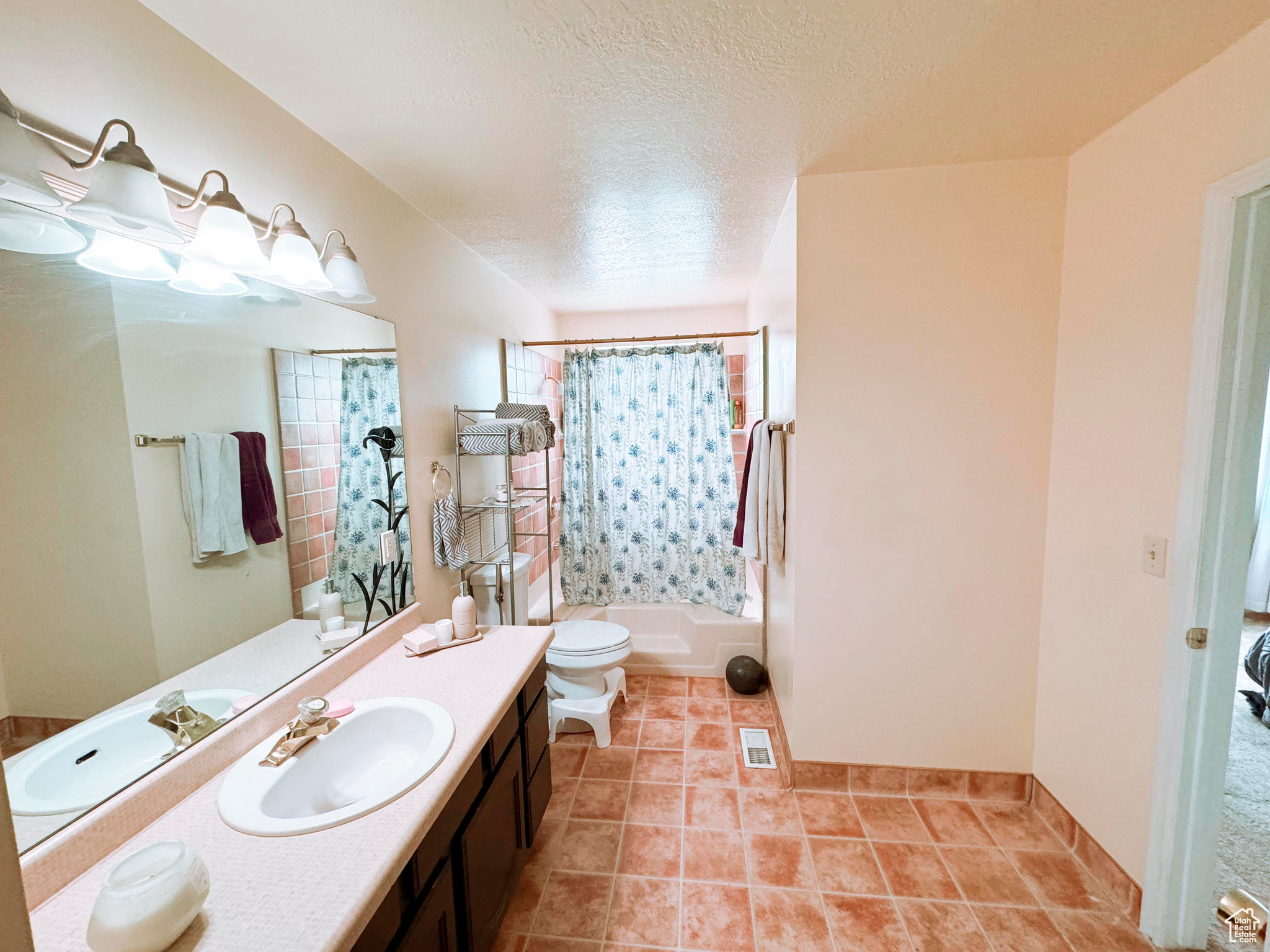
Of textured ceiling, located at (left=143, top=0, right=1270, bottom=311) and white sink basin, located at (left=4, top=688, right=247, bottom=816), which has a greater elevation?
textured ceiling, located at (left=143, top=0, right=1270, bottom=311)

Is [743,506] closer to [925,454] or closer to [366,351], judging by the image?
[925,454]

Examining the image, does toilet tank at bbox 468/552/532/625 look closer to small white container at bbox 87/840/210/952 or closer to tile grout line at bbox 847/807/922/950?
small white container at bbox 87/840/210/952

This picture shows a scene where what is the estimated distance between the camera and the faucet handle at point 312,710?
3.71 feet

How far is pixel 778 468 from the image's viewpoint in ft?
6.91

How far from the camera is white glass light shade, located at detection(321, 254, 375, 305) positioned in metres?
1.35

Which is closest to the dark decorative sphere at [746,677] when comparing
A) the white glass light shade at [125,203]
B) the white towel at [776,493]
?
the white towel at [776,493]

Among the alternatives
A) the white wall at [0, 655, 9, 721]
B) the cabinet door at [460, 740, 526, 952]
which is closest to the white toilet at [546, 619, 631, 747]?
the cabinet door at [460, 740, 526, 952]

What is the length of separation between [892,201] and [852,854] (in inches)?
90.9

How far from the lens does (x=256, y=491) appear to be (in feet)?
3.83

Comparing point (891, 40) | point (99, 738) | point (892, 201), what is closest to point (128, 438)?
point (99, 738)

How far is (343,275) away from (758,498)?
1.76 metres

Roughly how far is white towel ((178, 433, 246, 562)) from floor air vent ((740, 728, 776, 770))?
84.1 inches

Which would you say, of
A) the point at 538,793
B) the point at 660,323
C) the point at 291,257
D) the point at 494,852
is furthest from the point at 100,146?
the point at 660,323

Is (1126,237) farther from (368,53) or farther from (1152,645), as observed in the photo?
(368,53)
